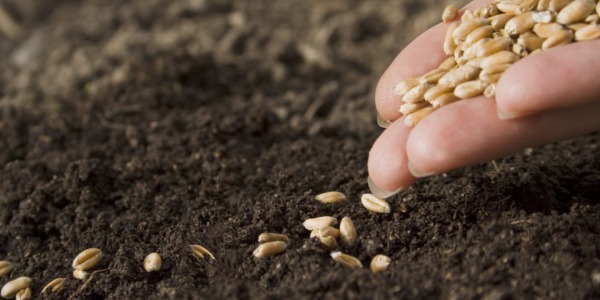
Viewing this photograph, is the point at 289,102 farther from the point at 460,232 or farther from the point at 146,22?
the point at 460,232

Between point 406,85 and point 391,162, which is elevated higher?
point 406,85

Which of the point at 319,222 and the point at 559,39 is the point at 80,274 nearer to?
the point at 319,222

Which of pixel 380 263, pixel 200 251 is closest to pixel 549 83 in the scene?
pixel 380 263

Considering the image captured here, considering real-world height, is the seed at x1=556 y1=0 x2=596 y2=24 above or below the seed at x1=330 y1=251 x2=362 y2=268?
above

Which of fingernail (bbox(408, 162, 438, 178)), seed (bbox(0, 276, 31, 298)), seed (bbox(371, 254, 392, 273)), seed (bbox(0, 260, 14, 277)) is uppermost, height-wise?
fingernail (bbox(408, 162, 438, 178))

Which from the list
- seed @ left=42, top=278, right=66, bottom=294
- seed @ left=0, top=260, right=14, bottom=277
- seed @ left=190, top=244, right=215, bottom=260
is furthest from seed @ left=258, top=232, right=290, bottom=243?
seed @ left=0, top=260, right=14, bottom=277

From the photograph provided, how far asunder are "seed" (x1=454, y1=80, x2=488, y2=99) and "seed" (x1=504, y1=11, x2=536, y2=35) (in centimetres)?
31

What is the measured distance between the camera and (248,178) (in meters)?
3.21

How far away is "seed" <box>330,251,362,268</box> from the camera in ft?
8.06

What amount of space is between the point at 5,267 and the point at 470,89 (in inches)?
75.5

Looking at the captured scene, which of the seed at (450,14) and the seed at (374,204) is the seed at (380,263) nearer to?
the seed at (374,204)

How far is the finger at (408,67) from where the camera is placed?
283cm

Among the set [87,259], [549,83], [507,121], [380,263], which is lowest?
[380,263]

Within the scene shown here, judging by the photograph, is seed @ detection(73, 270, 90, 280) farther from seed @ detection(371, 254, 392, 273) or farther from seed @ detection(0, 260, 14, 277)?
seed @ detection(371, 254, 392, 273)
